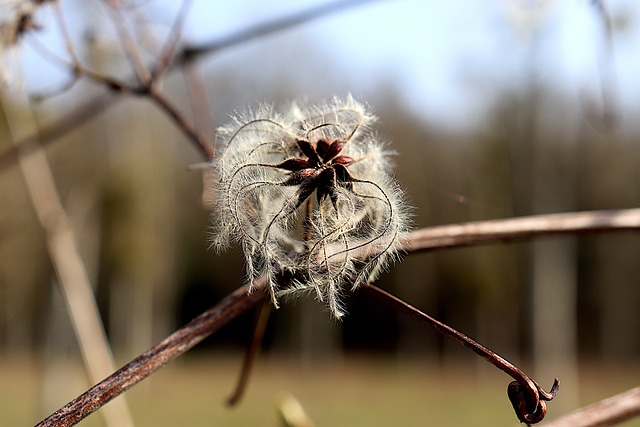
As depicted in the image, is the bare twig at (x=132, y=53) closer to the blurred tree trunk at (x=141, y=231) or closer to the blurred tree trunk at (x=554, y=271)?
the blurred tree trunk at (x=141, y=231)

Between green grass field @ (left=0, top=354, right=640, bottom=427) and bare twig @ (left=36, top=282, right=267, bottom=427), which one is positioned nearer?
bare twig @ (left=36, top=282, right=267, bottom=427)

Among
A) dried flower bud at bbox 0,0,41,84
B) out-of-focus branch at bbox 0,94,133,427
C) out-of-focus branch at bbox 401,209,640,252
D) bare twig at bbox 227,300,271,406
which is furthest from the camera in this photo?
out-of-focus branch at bbox 0,94,133,427

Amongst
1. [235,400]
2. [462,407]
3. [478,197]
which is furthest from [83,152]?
[235,400]

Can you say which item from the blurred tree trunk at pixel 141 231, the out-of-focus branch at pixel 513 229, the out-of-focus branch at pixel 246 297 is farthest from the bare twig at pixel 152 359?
the blurred tree trunk at pixel 141 231

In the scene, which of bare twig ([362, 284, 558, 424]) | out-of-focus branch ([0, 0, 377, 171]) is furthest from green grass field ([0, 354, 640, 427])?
bare twig ([362, 284, 558, 424])

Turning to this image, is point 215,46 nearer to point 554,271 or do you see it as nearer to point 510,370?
point 510,370

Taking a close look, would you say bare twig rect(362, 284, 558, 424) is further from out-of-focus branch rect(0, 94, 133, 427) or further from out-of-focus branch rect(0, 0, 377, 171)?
out-of-focus branch rect(0, 94, 133, 427)

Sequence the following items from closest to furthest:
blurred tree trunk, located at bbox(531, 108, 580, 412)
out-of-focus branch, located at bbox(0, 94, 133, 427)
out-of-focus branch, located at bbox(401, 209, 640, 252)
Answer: out-of-focus branch, located at bbox(401, 209, 640, 252)
out-of-focus branch, located at bbox(0, 94, 133, 427)
blurred tree trunk, located at bbox(531, 108, 580, 412)
